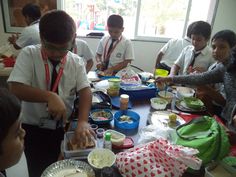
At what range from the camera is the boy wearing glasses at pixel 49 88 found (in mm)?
1113

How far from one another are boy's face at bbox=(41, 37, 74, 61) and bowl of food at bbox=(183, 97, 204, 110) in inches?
40.7

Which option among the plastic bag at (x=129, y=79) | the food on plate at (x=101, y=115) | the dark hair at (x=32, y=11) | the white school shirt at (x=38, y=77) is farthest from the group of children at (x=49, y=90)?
the dark hair at (x=32, y=11)

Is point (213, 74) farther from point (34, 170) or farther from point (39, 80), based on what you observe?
point (34, 170)

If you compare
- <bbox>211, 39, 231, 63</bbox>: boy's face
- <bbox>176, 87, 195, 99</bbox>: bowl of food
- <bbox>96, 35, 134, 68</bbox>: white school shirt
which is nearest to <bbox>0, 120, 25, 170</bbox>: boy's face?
<bbox>176, 87, 195, 99</bbox>: bowl of food

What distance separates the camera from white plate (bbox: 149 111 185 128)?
1389 millimetres

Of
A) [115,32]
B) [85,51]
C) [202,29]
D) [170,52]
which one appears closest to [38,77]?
[85,51]

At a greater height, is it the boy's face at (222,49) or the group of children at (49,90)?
the boy's face at (222,49)

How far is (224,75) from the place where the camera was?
1830mm

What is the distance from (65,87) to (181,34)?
3447 mm

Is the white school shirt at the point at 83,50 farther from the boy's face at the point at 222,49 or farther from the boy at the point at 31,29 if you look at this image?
the boy's face at the point at 222,49

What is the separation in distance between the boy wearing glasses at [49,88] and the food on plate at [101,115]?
107mm

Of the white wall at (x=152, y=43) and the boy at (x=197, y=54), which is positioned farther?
the white wall at (x=152, y=43)

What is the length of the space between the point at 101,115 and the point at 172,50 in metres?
2.15

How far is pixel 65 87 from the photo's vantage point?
4.47 ft
